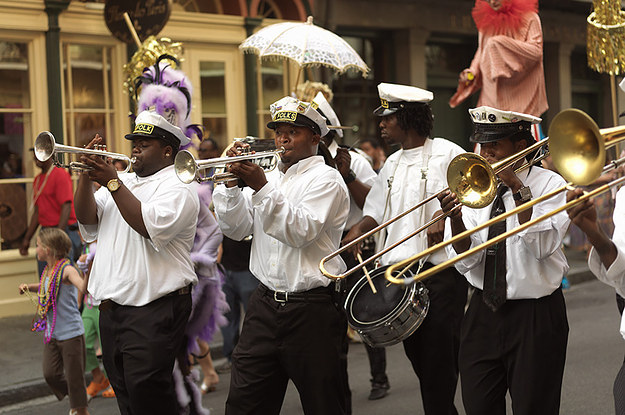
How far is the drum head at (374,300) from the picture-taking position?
4867 mm

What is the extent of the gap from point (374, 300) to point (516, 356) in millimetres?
882

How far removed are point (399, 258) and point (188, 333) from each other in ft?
6.05

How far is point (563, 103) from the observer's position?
18.9m

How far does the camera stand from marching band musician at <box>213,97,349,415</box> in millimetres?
4836

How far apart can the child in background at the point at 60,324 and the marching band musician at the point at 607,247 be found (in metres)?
3.99

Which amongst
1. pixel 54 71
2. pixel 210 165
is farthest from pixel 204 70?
pixel 210 165

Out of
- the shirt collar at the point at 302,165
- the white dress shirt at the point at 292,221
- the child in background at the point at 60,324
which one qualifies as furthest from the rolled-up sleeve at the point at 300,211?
the child in background at the point at 60,324

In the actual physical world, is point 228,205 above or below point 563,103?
below

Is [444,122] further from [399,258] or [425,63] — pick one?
[399,258]

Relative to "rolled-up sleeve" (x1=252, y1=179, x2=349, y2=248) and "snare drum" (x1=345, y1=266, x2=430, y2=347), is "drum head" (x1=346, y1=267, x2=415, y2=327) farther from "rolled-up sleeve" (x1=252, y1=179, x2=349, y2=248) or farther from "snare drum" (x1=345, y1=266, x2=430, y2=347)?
"rolled-up sleeve" (x1=252, y1=179, x2=349, y2=248)

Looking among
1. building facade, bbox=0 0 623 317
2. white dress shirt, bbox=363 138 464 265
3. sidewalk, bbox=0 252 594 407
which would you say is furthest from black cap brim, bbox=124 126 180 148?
sidewalk, bbox=0 252 594 407

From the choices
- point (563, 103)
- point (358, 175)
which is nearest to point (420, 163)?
point (358, 175)

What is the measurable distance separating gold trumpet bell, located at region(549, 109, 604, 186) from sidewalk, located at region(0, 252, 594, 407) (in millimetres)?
6000

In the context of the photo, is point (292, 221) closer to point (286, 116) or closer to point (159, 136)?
point (286, 116)
